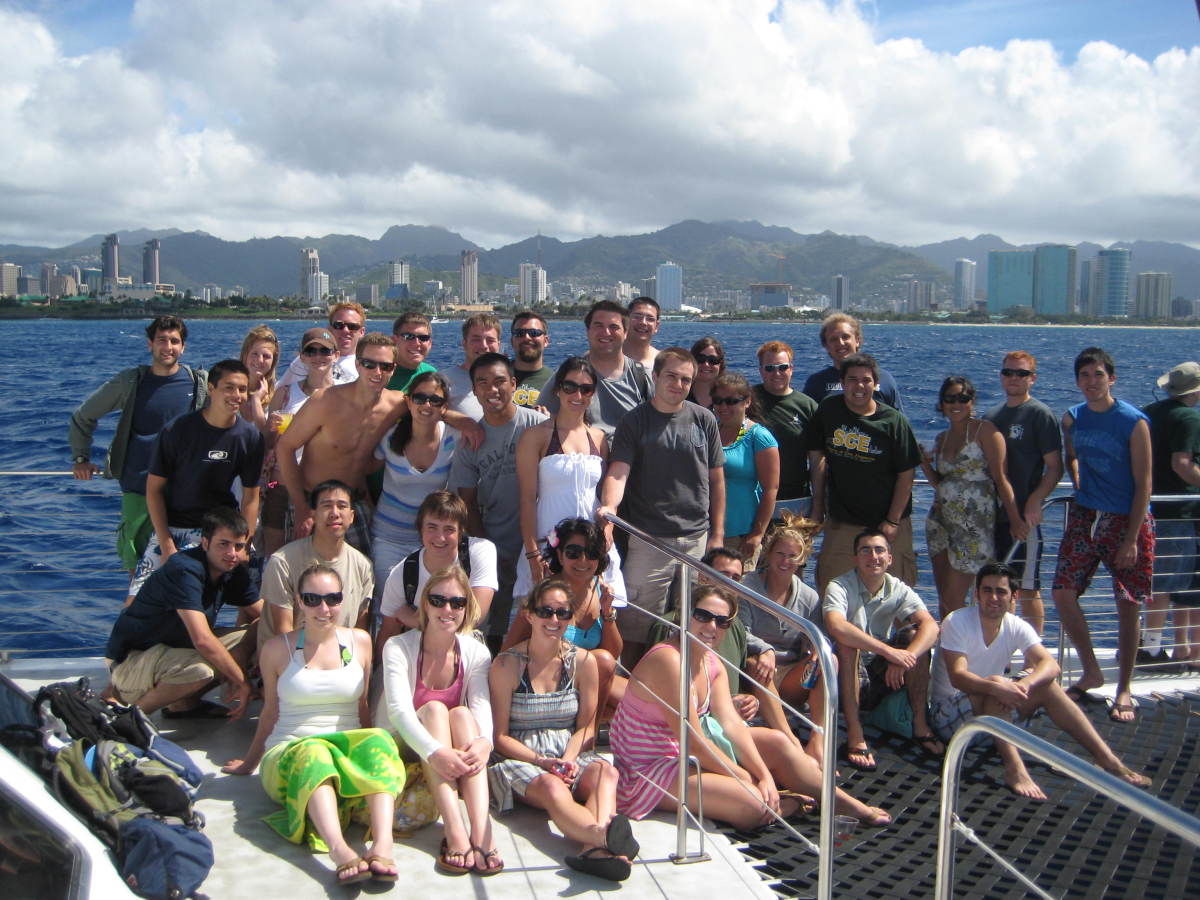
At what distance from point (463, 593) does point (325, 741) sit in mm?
783

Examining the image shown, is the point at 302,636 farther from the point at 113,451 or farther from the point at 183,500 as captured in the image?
the point at 113,451

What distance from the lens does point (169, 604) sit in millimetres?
4598

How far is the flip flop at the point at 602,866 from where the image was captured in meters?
3.63

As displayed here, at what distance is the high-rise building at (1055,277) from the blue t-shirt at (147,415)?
20420 centimetres

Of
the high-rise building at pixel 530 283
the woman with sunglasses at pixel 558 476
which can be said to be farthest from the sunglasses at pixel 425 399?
the high-rise building at pixel 530 283

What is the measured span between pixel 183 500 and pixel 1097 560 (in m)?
5.04

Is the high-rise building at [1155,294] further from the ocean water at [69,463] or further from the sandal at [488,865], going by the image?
the sandal at [488,865]

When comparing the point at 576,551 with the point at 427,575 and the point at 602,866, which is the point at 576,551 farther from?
the point at 602,866

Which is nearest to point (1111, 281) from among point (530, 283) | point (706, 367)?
point (530, 283)

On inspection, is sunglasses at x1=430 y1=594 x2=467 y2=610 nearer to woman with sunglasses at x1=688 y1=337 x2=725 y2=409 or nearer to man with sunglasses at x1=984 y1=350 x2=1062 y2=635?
woman with sunglasses at x1=688 y1=337 x2=725 y2=409

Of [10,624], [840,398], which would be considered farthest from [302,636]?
[10,624]

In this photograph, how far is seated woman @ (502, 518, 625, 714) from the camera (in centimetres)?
460

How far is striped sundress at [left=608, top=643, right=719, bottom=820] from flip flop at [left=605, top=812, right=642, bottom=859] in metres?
0.41

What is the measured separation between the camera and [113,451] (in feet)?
18.5
